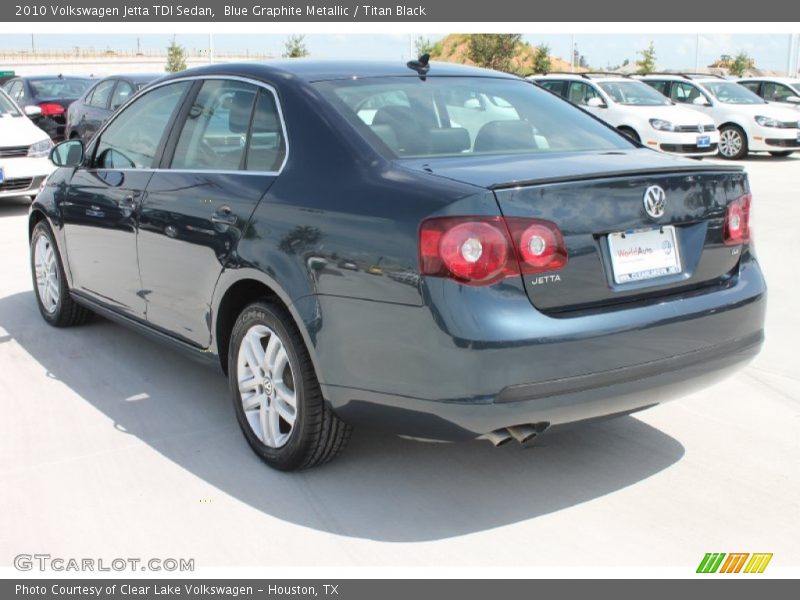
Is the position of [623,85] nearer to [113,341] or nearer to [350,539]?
[113,341]

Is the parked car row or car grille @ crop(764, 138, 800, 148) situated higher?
the parked car row

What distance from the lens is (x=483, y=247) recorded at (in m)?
3.16

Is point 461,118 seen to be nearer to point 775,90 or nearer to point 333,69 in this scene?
point 333,69

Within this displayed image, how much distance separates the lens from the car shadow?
3.63 metres

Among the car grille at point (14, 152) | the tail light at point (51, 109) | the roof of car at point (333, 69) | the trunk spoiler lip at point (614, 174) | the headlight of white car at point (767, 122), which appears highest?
the roof of car at point (333, 69)

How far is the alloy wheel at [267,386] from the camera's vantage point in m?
3.92

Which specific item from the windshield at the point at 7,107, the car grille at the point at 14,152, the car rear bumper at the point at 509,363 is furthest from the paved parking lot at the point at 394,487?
the windshield at the point at 7,107

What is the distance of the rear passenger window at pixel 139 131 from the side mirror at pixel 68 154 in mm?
221

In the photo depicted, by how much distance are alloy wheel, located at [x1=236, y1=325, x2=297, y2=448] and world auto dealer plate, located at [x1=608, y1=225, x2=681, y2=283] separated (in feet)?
4.40

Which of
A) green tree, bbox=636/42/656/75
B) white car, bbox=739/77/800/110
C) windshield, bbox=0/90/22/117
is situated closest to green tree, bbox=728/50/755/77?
green tree, bbox=636/42/656/75

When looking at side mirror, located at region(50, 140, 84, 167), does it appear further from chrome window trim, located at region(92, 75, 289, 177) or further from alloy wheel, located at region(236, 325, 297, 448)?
alloy wheel, located at region(236, 325, 297, 448)

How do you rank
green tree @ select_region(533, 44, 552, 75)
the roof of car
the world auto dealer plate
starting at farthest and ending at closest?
green tree @ select_region(533, 44, 552, 75), the roof of car, the world auto dealer plate

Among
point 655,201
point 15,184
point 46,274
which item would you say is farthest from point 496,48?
point 655,201

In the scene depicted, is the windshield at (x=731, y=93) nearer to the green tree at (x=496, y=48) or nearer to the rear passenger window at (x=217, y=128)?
the rear passenger window at (x=217, y=128)
